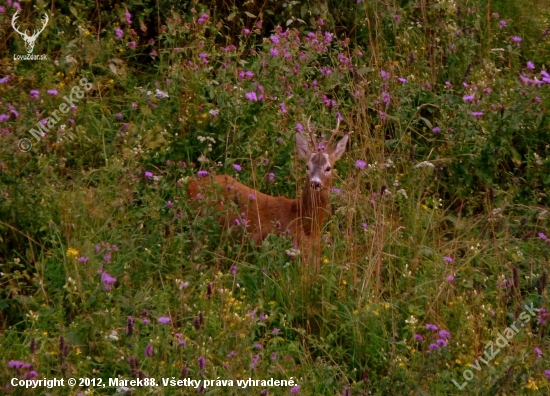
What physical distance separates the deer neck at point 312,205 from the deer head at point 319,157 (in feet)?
0.14

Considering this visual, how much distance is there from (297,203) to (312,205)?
133mm

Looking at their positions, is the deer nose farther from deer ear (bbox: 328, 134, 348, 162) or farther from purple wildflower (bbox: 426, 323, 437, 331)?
purple wildflower (bbox: 426, 323, 437, 331)

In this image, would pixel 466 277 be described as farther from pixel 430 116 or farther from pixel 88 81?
pixel 88 81

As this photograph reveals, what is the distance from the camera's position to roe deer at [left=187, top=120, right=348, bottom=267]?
623cm

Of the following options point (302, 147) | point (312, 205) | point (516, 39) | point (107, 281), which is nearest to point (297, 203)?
point (312, 205)

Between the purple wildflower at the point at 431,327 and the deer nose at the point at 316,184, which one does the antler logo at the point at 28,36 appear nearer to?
the deer nose at the point at 316,184

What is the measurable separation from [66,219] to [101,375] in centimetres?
117

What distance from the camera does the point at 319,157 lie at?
6379mm

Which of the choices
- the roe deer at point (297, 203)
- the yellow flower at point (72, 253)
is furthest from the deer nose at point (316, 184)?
the yellow flower at point (72, 253)

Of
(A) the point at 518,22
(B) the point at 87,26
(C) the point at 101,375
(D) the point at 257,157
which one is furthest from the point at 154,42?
(C) the point at 101,375

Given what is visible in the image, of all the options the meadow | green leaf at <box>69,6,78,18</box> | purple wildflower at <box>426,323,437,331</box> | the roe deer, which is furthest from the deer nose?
green leaf at <box>69,6,78,18</box>

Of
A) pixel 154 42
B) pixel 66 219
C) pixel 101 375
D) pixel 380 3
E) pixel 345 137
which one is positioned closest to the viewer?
pixel 101 375

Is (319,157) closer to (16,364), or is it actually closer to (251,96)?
(251,96)

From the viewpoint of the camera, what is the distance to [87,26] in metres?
7.28
